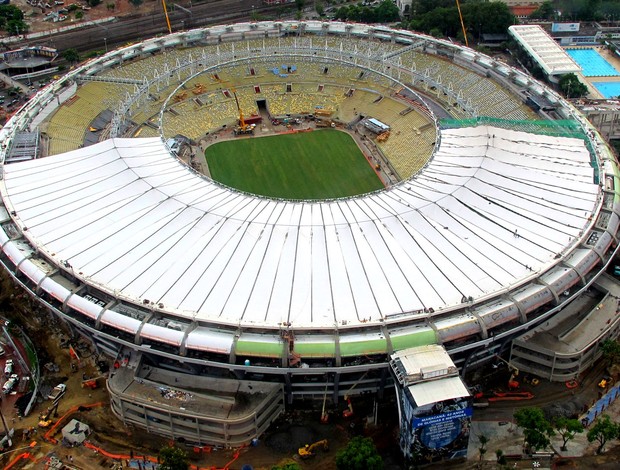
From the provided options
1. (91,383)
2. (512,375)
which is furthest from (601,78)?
(91,383)

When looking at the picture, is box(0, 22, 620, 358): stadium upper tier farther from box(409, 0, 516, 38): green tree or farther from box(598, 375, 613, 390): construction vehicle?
box(409, 0, 516, 38): green tree

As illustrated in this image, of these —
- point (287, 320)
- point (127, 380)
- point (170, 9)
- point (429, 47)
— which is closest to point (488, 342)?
point (287, 320)

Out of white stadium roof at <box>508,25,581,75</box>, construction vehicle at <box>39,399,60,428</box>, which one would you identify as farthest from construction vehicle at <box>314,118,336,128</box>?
construction vehicle at <box>39,399,60,428</box>

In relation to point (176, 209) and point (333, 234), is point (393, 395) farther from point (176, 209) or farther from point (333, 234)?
point (176, 209)

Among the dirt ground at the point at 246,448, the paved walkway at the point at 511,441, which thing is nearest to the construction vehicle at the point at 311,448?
the dirt ground at the point at 246,448

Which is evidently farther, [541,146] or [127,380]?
[541,146]

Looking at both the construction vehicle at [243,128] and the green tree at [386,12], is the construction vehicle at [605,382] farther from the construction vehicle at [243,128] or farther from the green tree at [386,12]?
the green tree at [386,12]

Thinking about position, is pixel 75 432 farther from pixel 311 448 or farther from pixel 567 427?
pixel 567 427
